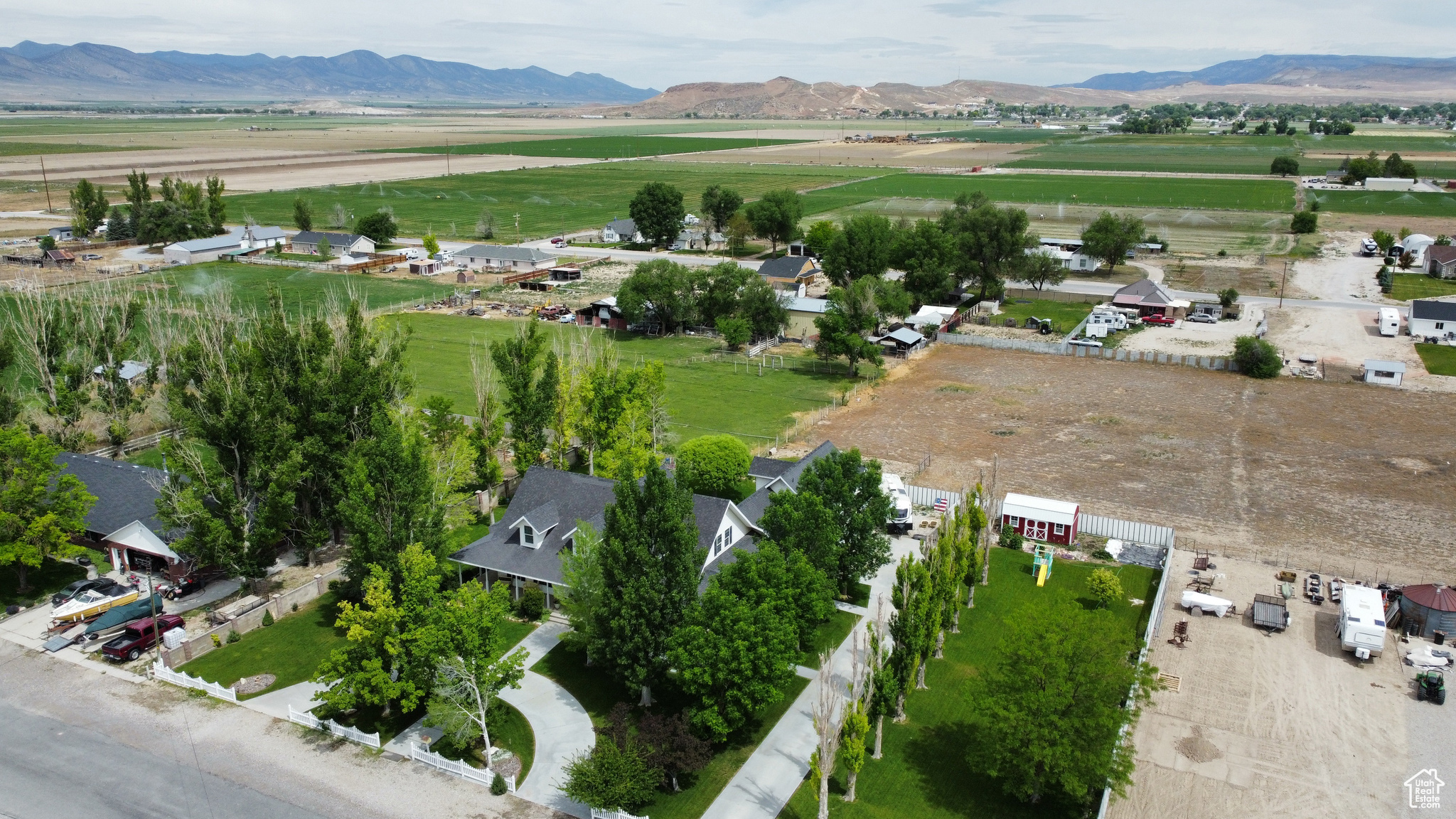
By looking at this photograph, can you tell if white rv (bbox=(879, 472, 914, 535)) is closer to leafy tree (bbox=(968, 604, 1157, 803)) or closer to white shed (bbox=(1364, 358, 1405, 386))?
leafy tree (bbox=(968, 604, 1157, 803))

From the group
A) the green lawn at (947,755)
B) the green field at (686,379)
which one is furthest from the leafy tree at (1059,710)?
the green field at (686,379)

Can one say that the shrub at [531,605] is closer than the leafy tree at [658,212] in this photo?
Yes

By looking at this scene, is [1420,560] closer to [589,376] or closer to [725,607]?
[725,607]

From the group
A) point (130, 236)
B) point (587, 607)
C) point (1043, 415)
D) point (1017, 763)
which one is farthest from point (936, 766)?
point (130, 236)

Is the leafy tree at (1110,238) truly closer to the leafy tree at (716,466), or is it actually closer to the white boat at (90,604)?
the leafy tree at (716,466)

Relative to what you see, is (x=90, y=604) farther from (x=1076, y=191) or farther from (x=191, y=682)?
(x=1076, y=191)

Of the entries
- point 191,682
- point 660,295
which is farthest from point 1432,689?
point 660,295

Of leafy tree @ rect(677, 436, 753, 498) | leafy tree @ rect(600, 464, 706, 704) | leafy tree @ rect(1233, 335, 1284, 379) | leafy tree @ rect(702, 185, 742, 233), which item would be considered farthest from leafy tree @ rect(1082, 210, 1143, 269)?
leafy tree @ rect(600, 464, 706, 704)

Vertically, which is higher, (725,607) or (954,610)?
(725,607)
